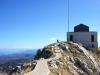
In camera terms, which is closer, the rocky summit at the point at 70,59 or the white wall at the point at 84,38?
the rocky summit at the point at 70,59

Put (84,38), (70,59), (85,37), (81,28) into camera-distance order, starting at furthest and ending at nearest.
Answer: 1. (81,28)
2. (85,37)
3. (84,38)
4. (70,59)

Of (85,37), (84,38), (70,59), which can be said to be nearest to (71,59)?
(70,59)

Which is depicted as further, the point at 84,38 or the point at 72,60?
the point at 84,38

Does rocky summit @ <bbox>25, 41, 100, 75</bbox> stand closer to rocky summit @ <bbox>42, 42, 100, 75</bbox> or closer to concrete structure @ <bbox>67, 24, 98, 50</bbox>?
rocky summit @ <bbox>42, 42, 100, 75</bbox>

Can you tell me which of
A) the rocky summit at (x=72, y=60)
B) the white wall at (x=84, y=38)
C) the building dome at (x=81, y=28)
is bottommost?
the rocky summit at (x=72, y=60)

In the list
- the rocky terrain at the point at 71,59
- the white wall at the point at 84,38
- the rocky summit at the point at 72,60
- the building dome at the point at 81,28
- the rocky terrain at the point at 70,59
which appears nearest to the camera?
the rocky terrain at the point at 70,59

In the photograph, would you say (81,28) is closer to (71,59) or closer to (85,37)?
(85,37)

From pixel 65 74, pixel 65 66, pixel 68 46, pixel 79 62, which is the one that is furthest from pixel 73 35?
pixel 65 74

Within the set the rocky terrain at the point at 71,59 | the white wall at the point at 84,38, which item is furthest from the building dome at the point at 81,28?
the rocky terrain at the point at 71,59

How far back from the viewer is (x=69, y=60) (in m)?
70.7

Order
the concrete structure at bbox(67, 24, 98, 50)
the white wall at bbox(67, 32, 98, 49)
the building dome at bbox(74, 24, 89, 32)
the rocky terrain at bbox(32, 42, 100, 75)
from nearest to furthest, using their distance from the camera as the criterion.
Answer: the rocky terrain at bbox(32, 42, 100, 75) → the concrete structure at bbox(67, 24, 98, 50) → the white wall at bbox(67, 32, 98, 49) → the building dome at bbox(74, 24, 89, 32)

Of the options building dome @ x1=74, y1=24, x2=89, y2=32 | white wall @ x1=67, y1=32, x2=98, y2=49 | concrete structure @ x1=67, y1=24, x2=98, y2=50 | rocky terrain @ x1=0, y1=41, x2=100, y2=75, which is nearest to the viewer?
rocky terrain @ x1=0, y1=41, x2=100, y2=75

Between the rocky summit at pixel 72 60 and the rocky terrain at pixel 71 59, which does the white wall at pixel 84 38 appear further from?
the rocky terrain at pixel 71 59

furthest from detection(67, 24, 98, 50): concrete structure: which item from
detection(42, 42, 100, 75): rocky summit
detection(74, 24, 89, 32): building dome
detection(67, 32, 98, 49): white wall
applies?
detection(42, 42, 100, 75): rocky summit
